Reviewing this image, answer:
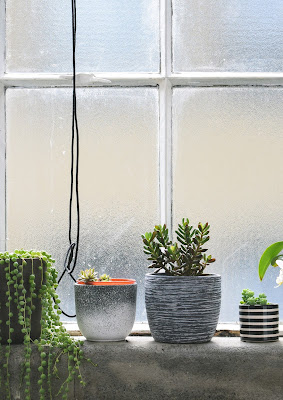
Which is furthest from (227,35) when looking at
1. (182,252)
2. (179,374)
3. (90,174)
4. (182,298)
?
(179,374)

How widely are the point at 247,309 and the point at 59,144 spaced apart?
72cm

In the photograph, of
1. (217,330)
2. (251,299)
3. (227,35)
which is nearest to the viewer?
(251,299)

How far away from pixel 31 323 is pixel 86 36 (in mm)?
851

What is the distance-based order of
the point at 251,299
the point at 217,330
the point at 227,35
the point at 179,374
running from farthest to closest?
the point at 227,35, the point at 217,330, the point at 251,299, the point at 179,374

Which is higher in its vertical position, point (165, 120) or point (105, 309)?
point (165, 120)

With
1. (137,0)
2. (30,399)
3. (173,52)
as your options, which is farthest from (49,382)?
(137,0)

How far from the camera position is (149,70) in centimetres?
183

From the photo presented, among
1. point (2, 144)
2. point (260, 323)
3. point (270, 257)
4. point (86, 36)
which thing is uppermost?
point (86, 36)

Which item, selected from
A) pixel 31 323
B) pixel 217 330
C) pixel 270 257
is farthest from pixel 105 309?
pixel 270 257

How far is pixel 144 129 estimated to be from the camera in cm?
182

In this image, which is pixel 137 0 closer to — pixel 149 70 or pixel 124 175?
pixel 149 70

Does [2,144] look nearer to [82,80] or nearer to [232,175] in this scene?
[82,80]

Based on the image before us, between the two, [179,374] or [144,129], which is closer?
[179,374]

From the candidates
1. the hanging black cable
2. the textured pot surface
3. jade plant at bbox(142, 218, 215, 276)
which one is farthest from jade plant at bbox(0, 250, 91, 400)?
jade plant at bbox(142, 218, 215, 276)
